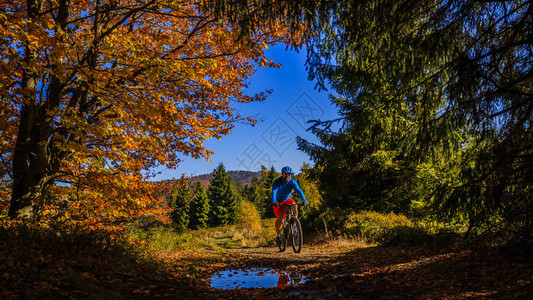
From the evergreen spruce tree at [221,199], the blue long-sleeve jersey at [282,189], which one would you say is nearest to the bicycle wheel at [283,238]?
the blue long-sleeve jersey at [282,189]

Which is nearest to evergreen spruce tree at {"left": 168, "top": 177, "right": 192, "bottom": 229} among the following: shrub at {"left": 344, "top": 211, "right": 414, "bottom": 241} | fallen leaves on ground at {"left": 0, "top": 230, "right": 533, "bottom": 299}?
fallen leaves on ground at {"left": 0, "top": 230, "right": 533, "bottom": 299}

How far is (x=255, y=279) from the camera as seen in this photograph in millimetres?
5488

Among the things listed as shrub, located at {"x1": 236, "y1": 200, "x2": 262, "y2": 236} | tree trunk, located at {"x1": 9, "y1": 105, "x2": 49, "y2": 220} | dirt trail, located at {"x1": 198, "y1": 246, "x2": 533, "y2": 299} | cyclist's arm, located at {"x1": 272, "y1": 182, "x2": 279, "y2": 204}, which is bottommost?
shrub, located at {"x1": 236, "y1": 200, "x2": 262, "y2": 236}

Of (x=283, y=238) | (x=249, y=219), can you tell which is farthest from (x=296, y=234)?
(x=249, y=219)

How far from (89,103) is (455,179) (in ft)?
30.5

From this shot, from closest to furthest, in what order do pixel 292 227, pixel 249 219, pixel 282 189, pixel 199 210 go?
pixel 292 227, pixel 282 189, pixel 249 219, pixel 199 210

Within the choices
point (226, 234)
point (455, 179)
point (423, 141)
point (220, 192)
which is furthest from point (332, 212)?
point (220, 192)

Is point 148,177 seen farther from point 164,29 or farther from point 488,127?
point 488,127

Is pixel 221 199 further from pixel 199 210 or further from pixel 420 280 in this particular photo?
pixel 420 280

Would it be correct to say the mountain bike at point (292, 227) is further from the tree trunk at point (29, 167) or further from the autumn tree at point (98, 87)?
the tree trunk at point (29, 167)

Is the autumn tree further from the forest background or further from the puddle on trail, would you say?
the puddle on trail

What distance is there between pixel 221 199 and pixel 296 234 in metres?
47.1

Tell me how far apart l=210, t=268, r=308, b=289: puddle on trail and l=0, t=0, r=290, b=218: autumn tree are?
101 inches

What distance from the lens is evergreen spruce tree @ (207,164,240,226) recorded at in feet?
174
